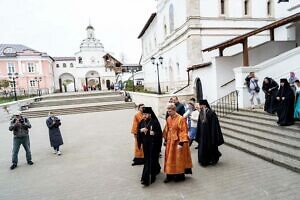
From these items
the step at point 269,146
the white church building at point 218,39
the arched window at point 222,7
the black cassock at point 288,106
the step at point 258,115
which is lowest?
the step at point 269,146

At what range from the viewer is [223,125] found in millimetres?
9930

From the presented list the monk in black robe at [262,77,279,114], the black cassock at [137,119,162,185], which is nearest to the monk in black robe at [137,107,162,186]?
the black cassock at [137,119,162,185]

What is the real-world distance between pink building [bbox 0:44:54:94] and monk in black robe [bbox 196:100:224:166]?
156 feet

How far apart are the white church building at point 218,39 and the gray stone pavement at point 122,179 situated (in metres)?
5.89

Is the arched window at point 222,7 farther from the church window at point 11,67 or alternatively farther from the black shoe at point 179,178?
the church window at point 11,67

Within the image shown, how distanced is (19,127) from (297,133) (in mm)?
8292

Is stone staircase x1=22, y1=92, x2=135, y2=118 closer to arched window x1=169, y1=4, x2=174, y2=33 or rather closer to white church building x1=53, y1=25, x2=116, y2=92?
arched window x1=169, y1=4, x2=174, y2=33

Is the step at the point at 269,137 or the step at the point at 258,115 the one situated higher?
the step at the point at 258,115

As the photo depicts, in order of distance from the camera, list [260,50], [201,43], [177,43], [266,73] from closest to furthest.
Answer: [266,73]
[260,50]
[201,43]
[177,43]

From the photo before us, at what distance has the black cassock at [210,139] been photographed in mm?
6344

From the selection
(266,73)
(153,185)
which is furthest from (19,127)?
(266,73)

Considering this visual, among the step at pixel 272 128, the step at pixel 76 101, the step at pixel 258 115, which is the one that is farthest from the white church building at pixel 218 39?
the step at pixel 76 101

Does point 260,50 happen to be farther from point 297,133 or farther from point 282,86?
point 297,133

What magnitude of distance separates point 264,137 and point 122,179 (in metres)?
4.67
